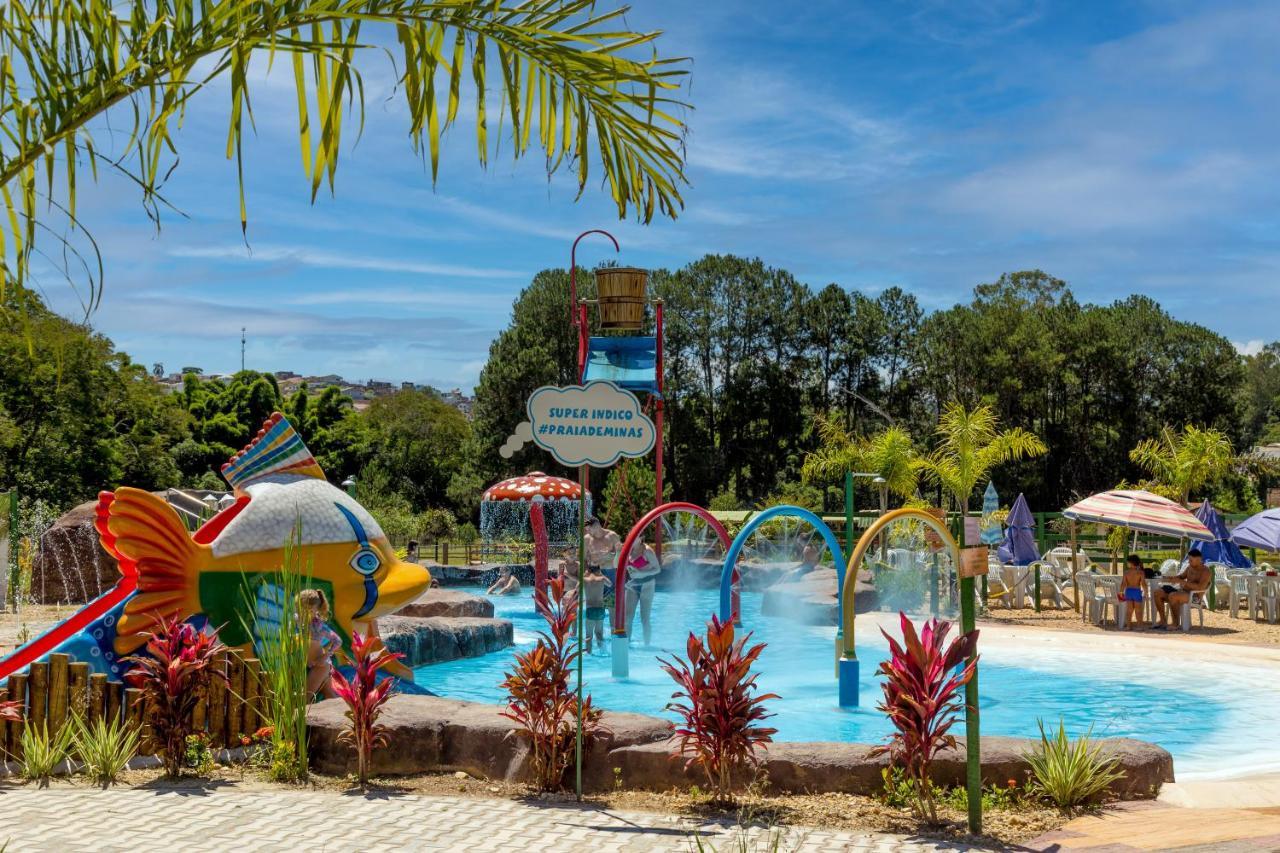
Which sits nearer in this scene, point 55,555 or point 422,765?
point 422,765

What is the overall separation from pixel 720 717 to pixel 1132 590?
11651 mm

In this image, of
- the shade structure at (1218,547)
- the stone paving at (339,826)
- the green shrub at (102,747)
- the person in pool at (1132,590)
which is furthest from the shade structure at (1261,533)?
the green shrub at (102,747)

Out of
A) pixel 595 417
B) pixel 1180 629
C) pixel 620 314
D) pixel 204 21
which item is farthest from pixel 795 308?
pixel 204 21

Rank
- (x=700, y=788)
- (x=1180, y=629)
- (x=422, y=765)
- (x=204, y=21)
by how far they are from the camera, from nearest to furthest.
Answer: (x=204, y=21) → (x=700, y=788) → (x=422, y=765) → (x=1180, y=629)

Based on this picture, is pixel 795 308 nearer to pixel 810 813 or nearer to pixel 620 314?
pixel 620 314

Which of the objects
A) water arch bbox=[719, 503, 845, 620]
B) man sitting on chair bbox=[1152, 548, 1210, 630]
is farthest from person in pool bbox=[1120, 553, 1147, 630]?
water arch bbox=[719, 503, 845, 620]

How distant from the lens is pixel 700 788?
654cm

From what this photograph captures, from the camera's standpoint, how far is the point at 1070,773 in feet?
20.1

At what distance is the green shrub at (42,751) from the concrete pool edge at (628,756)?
1398mm

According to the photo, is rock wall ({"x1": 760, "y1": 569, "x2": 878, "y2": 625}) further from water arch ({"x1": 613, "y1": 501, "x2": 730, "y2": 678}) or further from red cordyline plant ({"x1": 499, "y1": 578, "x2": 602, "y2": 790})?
red cordyline plant ({"x1": 499, "y1": 578, "x2": 602, "y2": 790})

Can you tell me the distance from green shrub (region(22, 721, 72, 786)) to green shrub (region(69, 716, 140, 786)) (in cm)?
6

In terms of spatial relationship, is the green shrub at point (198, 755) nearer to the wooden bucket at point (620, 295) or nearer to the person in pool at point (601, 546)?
the person in pool at point (601, 546)

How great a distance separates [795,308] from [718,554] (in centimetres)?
2168

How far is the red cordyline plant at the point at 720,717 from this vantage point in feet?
20.8
